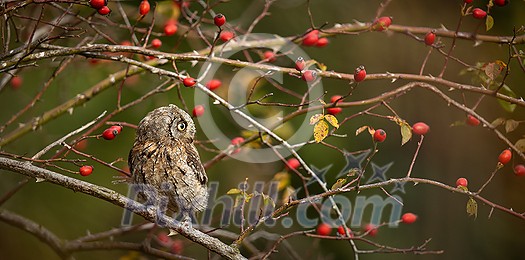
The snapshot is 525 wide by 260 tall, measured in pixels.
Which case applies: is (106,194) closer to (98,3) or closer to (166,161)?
(166,161)

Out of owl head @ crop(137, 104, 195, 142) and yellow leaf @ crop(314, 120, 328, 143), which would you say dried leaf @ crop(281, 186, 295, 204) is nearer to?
yellow leaf @ crop(314, 120, 328, 143)

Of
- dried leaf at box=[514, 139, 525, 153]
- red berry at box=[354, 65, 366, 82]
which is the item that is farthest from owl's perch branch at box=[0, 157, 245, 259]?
dried leaf at box=[514, 139, 525, 153]

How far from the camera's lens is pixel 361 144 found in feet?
14.0

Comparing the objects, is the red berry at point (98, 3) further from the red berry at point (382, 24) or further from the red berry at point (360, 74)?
the red berry at point (382, 24)

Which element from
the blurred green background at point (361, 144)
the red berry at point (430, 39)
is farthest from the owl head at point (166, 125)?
the blurred green background at point (361, 144)

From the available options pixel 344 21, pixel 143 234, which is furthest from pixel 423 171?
pixel 143 234

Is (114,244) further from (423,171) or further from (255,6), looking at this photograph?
(423,171)

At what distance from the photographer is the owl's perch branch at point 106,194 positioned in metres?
1.80

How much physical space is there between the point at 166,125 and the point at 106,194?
0.29 meters

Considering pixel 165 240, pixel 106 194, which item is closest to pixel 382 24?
pixel 106 194

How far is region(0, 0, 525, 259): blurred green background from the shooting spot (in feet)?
12.0

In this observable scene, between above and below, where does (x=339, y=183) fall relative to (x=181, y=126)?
below

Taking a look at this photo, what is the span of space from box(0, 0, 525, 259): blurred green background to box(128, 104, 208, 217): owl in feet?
4.06

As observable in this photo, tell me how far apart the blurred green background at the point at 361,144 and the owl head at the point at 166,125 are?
1.24 meters
